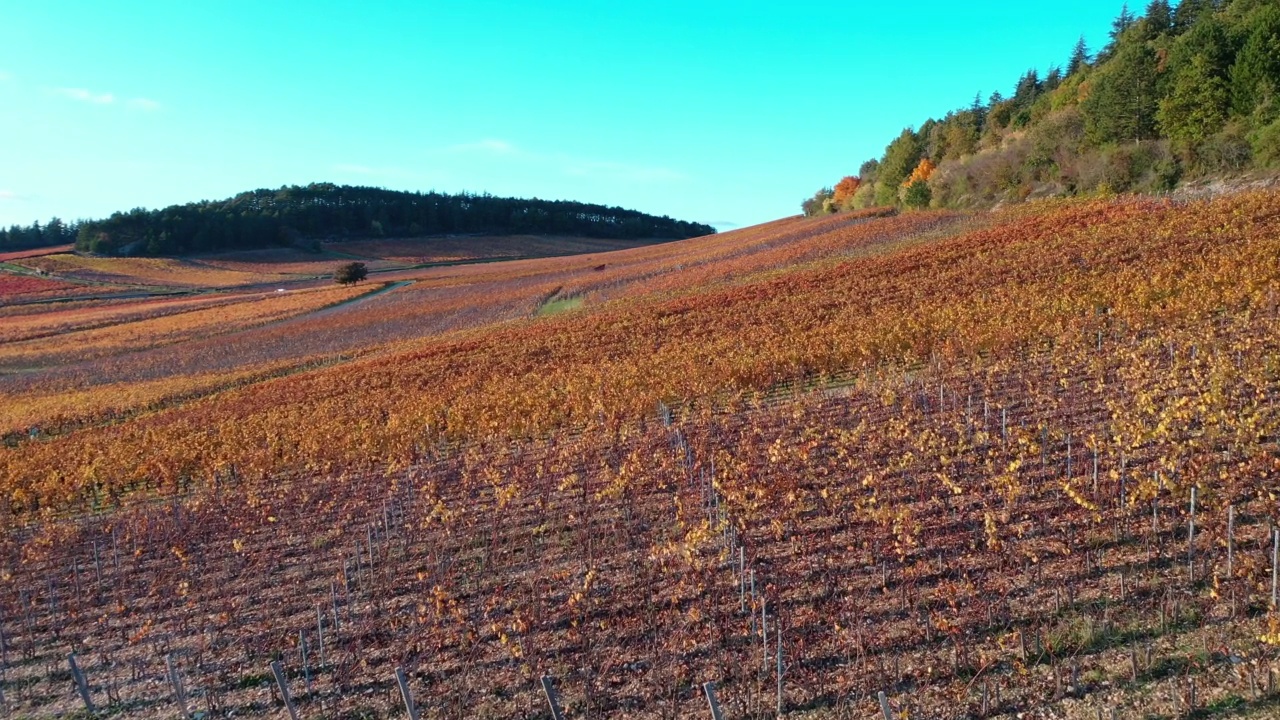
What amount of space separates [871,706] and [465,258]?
10713 cm

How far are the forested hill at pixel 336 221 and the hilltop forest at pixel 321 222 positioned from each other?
0.48 ft

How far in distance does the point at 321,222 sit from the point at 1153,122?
399 feet

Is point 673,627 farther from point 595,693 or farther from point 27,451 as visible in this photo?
point 27,451

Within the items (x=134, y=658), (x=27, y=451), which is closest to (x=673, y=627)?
(x=134, y=658)

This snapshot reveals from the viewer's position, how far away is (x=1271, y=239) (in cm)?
2125

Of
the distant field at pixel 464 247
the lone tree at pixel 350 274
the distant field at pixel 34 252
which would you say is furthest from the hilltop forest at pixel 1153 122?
the distant field at pixel 34 252

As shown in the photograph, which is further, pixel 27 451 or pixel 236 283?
pixel 236 283

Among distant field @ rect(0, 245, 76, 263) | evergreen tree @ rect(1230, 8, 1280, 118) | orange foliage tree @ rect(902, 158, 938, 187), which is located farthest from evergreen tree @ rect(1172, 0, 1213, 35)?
distant field @ rect(0, 245, 76, 263)

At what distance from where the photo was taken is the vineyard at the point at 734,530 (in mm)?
6305

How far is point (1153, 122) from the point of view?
151 ft

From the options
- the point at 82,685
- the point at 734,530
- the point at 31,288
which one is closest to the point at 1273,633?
the point at 734,530

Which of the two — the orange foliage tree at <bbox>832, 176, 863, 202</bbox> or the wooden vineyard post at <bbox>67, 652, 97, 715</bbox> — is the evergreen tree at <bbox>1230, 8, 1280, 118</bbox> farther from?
the orange foliage tree at <bbox>832, 176, 863, 202</bbox>

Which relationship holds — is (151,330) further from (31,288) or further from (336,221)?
(336,221)

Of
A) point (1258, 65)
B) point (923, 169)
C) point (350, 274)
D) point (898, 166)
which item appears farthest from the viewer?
point (898, 166)
